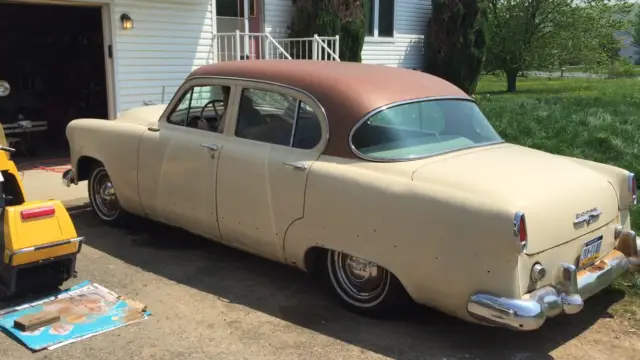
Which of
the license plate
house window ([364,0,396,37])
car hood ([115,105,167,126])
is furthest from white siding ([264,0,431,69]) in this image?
the license plate

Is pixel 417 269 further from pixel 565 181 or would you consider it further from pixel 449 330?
pixel 565 181

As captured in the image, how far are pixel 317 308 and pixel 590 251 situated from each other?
5.96ft

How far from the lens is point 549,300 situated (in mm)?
3418

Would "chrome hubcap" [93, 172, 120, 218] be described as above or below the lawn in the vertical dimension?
below

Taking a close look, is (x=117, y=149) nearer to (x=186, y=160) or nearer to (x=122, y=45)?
(x=186, y=160)

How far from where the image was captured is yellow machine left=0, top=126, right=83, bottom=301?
13.0 feet

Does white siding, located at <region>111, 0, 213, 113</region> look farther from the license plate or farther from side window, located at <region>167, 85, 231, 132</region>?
the license plate

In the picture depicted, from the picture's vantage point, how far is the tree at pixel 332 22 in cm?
1382

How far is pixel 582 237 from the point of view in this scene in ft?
12.4

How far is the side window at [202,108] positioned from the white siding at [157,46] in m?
5.43

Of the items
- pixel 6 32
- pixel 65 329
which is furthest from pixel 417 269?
pixel 6 32

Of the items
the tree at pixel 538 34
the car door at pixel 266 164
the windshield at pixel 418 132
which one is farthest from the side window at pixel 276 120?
the tree at pixel 538 34

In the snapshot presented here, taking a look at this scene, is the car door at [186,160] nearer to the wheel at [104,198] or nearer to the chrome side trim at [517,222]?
the wheel at [104,198]

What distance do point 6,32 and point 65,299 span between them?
10.6m
